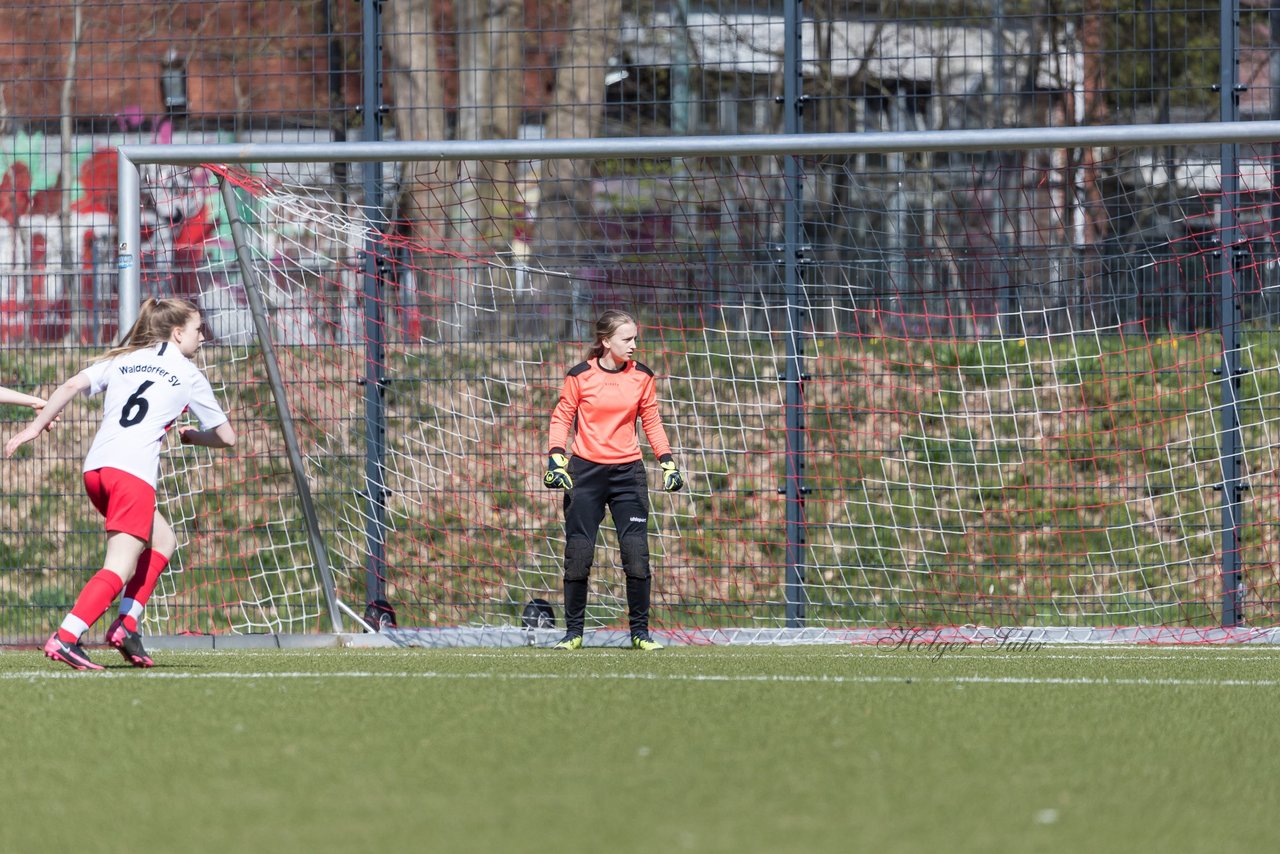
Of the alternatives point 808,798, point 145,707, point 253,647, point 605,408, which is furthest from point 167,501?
point 808,798

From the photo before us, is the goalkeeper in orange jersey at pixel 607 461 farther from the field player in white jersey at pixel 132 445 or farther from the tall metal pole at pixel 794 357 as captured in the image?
the field player in white jersey at pixel 132 445

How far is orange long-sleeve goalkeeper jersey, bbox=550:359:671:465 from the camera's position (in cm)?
770

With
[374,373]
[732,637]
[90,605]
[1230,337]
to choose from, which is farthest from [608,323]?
[1230,337]

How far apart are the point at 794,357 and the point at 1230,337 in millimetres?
2454

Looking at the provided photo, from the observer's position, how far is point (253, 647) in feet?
27.3

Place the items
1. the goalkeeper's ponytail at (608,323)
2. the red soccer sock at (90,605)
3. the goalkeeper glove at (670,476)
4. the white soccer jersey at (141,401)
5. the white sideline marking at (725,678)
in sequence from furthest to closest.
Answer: the goalkeeper's ponytail at (608,323) < the goalkeeper glove at (670,476) < the white soccer jersey at (141,401) < the red soccer sock at (90,605) < the white sideline marking at (725,678)

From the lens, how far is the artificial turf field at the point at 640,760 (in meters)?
2.89

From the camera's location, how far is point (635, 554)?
7.73m

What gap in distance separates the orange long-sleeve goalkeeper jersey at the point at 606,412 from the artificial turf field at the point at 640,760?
207cm

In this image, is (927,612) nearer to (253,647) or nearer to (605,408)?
(605,408)

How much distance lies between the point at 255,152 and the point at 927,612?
487 centimetres

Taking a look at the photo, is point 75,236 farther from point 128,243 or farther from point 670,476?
point 670,476

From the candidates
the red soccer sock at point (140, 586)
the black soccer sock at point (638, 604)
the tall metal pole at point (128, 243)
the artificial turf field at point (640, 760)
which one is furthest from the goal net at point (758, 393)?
the artificial turf field at point (640, 760)

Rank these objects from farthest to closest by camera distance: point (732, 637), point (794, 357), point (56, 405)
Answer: point (794, 357)
point (732, 637)
point (56, 405)
